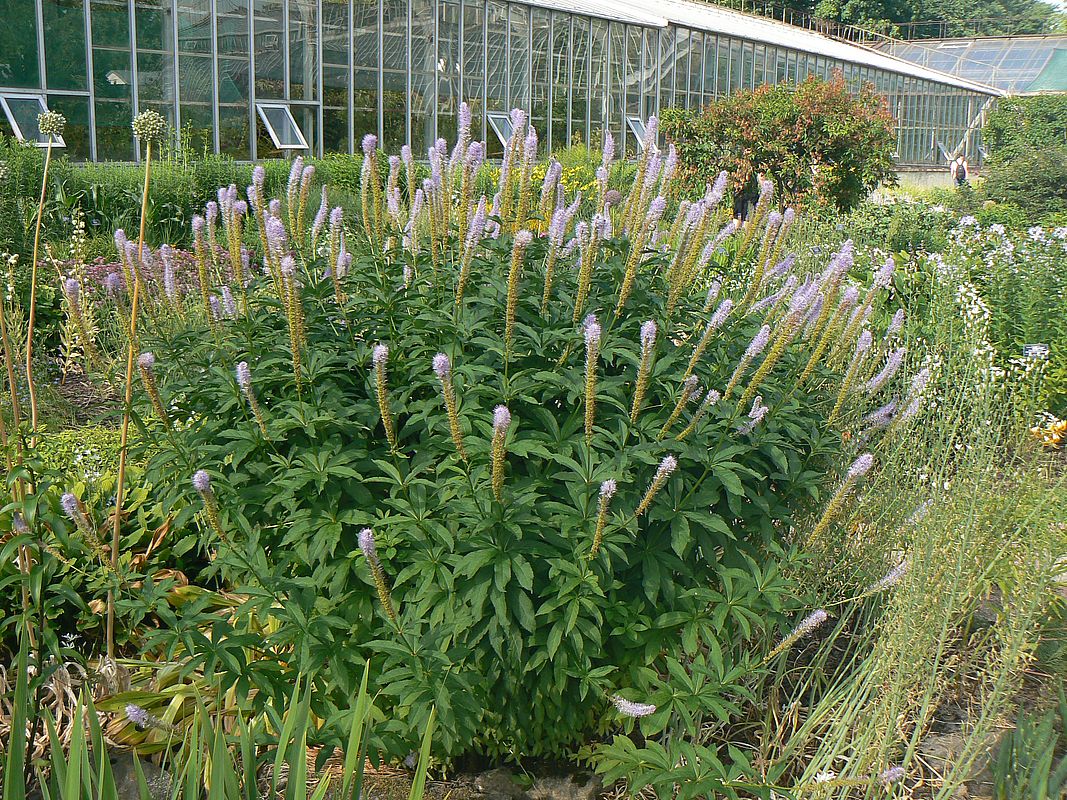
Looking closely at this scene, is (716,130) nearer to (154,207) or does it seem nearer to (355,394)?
(154,207)

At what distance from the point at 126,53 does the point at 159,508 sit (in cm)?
1263

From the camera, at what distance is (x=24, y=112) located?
41.8 ft

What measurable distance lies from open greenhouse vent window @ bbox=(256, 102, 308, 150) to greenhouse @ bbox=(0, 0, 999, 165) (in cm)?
2

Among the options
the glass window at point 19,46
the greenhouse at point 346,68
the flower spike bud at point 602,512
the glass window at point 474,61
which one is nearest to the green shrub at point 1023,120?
the greenhouse at point 346,68

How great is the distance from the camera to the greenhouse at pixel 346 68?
1330cm

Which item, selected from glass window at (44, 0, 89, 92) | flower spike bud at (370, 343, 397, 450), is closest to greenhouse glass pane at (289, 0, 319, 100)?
glass window at (44, 0, 89, 92)

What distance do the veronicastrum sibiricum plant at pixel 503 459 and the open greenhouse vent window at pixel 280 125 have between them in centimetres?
1345

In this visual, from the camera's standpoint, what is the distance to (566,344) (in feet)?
9.34

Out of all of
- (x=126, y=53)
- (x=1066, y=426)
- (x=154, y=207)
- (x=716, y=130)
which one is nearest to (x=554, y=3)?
(x=716, y=130)

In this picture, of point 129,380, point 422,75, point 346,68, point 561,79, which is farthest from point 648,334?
point 561,79

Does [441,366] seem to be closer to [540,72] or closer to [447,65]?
[447,65]

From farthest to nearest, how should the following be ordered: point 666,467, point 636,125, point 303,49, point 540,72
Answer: point 636,125, point 540,72, point 303,49, point 666,467

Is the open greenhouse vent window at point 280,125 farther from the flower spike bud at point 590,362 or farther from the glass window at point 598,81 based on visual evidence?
the flower spike bud at point 590,362

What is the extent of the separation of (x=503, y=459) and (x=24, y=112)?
1279 centimetres
